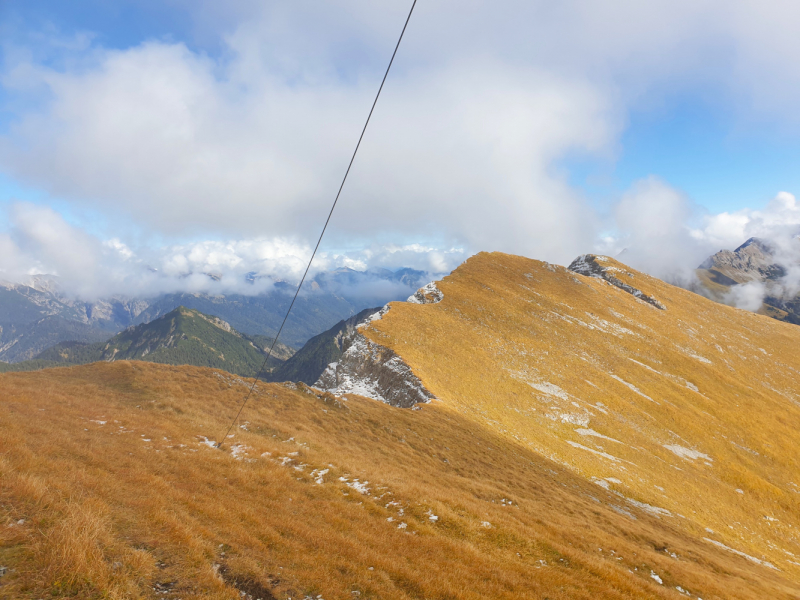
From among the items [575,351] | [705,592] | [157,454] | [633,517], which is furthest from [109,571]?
[575,351]

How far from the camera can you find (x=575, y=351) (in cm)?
5875

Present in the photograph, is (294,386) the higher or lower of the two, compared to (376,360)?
lower

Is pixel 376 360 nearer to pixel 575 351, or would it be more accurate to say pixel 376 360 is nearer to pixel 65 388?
pixel 65 388

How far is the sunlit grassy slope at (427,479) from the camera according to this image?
28.2ft

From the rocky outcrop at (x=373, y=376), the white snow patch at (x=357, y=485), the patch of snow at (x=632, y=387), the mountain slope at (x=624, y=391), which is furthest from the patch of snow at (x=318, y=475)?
the patch of snow at (x=632, y=387)

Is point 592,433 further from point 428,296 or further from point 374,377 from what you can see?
point 428,296

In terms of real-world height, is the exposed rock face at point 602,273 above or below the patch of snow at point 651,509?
above

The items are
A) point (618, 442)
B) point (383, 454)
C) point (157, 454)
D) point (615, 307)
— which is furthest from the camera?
point (615, 307)

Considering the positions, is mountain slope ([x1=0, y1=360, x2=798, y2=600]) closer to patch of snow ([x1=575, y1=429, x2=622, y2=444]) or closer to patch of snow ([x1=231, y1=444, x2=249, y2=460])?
patch of snow ([x1=231, y1=444, x2=249, y2=460])

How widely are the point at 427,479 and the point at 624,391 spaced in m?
43.8

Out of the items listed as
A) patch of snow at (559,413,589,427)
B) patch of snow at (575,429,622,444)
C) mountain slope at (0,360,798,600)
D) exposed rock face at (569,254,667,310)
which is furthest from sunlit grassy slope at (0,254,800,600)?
exposed rock face at (569,254,667,310)

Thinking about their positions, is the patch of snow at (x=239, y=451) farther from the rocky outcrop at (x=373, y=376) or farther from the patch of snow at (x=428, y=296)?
the patch of snow at (x=428, y=296)

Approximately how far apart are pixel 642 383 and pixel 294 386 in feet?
176

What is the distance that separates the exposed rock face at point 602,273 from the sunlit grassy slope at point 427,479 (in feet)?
107
